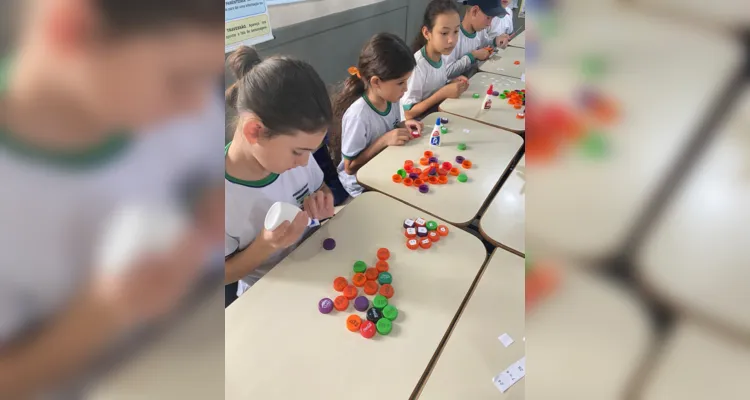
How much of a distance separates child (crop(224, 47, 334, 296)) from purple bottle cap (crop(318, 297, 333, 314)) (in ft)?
0.68

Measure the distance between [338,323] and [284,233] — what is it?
262mm

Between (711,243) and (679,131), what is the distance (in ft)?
0.14

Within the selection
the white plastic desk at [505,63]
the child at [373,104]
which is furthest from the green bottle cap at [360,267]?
the white plastic desk at [505,63]

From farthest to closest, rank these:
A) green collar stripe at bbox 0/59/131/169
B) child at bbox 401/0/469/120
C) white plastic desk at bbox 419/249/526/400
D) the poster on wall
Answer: child at bbox 401/0/469/120 < the poster on wall < white plastic desk at bbox 419/249/526/400 < green collar stripe at bbox 0/59/131/169

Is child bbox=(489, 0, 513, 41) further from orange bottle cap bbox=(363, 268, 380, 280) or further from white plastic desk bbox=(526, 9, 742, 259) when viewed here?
white plastic desk bbox=(526, 9, 742, 259)

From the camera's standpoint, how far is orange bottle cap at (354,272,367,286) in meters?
0.91

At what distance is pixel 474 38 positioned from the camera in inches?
110

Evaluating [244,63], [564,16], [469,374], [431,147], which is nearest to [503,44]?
[431,147]

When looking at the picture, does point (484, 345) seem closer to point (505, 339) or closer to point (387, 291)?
point (505, 339)

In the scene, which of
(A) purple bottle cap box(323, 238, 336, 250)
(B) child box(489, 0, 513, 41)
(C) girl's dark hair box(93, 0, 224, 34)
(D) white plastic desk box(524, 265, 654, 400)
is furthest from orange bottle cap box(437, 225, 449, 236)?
(B) child box(489, 0, 513, 41)

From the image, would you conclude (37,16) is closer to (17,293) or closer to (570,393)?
(17,293)

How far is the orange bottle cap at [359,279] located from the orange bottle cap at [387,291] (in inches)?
1.7

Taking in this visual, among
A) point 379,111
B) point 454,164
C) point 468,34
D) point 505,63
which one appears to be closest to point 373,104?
point 379,111

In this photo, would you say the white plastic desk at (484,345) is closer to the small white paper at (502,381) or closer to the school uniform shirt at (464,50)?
the small white paper at (502,381)
